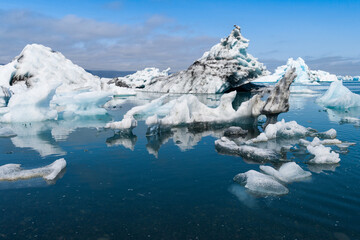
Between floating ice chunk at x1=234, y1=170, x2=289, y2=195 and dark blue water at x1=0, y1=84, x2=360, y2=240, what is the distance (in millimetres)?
220

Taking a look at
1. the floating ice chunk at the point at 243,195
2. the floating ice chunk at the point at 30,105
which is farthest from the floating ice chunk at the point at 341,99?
the floating ice chunk at the point at 30,105

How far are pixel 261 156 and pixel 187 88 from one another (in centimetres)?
3841

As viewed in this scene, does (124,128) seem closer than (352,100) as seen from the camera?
Yes

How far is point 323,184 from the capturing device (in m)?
6.79

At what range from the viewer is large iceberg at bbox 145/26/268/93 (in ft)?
135

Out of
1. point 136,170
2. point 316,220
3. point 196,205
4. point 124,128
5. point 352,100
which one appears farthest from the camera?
point 352,100

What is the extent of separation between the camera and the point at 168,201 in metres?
5.97

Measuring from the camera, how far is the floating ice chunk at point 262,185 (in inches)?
247

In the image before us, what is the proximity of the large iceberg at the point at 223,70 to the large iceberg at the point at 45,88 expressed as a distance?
1215 centimetres

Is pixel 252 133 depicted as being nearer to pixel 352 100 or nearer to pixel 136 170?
pixel 136 170

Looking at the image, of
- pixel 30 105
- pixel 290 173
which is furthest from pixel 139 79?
pixel 290 173

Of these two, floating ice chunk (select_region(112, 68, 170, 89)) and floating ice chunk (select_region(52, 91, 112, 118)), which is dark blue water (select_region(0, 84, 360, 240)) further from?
floating ice chunk (select_region(112, 68, 170, 89))

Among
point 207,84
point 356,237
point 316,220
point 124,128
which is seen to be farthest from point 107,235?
point 207,84

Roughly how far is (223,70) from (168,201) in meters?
37.3
